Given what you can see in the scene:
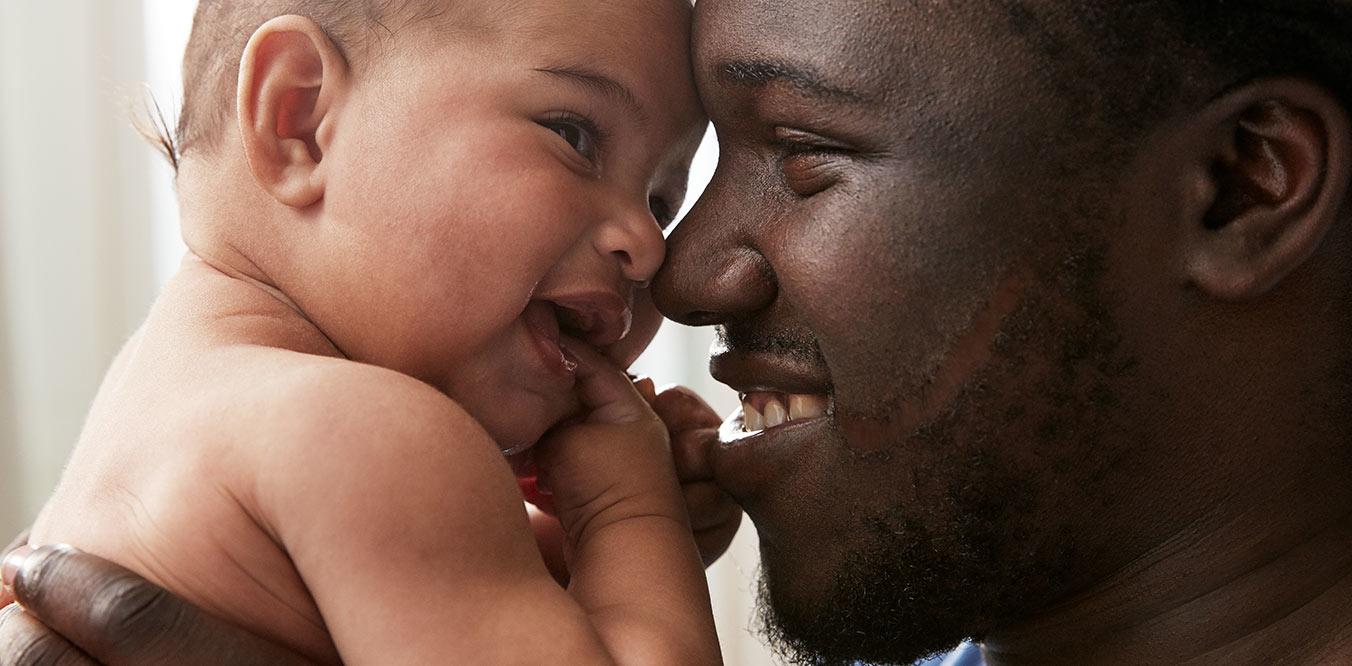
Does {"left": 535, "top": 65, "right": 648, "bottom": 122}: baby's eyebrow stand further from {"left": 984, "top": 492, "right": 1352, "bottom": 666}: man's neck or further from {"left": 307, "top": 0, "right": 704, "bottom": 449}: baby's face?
{"left": 984, "top": 492, "right": 1352, "bottom": 666}: man's neck

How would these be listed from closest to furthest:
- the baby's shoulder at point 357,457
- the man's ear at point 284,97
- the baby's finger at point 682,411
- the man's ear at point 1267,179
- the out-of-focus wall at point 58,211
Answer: the baby's shoulder at point 357,457 < the man's ear at point 1267,179 < the man's ear at point 284,97 < the baby's finger at point 682,411 < the out-of-focus wall at point 58,211

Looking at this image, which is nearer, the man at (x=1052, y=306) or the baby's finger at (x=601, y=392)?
the man at (x=1052, y=306)

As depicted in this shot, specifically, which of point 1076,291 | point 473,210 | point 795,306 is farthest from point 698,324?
point 1076,291

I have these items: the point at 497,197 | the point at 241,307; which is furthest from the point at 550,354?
the point at 241,307

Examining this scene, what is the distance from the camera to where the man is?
1.10m

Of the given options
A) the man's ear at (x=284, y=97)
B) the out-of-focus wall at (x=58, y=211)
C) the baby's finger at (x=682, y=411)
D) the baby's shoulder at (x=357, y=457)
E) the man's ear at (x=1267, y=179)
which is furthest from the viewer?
the out-of-focus wall at (x=58, y=211)

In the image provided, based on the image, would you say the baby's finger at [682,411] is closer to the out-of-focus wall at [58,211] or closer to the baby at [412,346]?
the baby at [412,346]

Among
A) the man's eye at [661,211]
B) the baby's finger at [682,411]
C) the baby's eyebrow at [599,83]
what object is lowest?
the baby's finger at [682,411]

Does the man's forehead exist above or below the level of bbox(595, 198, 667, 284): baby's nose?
above

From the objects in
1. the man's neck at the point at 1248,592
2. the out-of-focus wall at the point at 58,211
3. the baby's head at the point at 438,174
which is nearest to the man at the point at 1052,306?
the man's neck at the point at 1248,592

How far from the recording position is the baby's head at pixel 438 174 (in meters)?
1.20

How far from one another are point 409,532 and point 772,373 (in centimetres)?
42

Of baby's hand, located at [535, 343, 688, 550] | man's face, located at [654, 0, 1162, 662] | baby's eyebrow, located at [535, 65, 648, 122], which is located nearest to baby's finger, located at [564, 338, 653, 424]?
baby's hand, located at [535, 343, 688, 550]

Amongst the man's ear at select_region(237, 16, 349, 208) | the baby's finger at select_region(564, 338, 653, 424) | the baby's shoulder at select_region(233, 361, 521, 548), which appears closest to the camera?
the baby's shoulder at select_region(233, 361, 521, 548)
